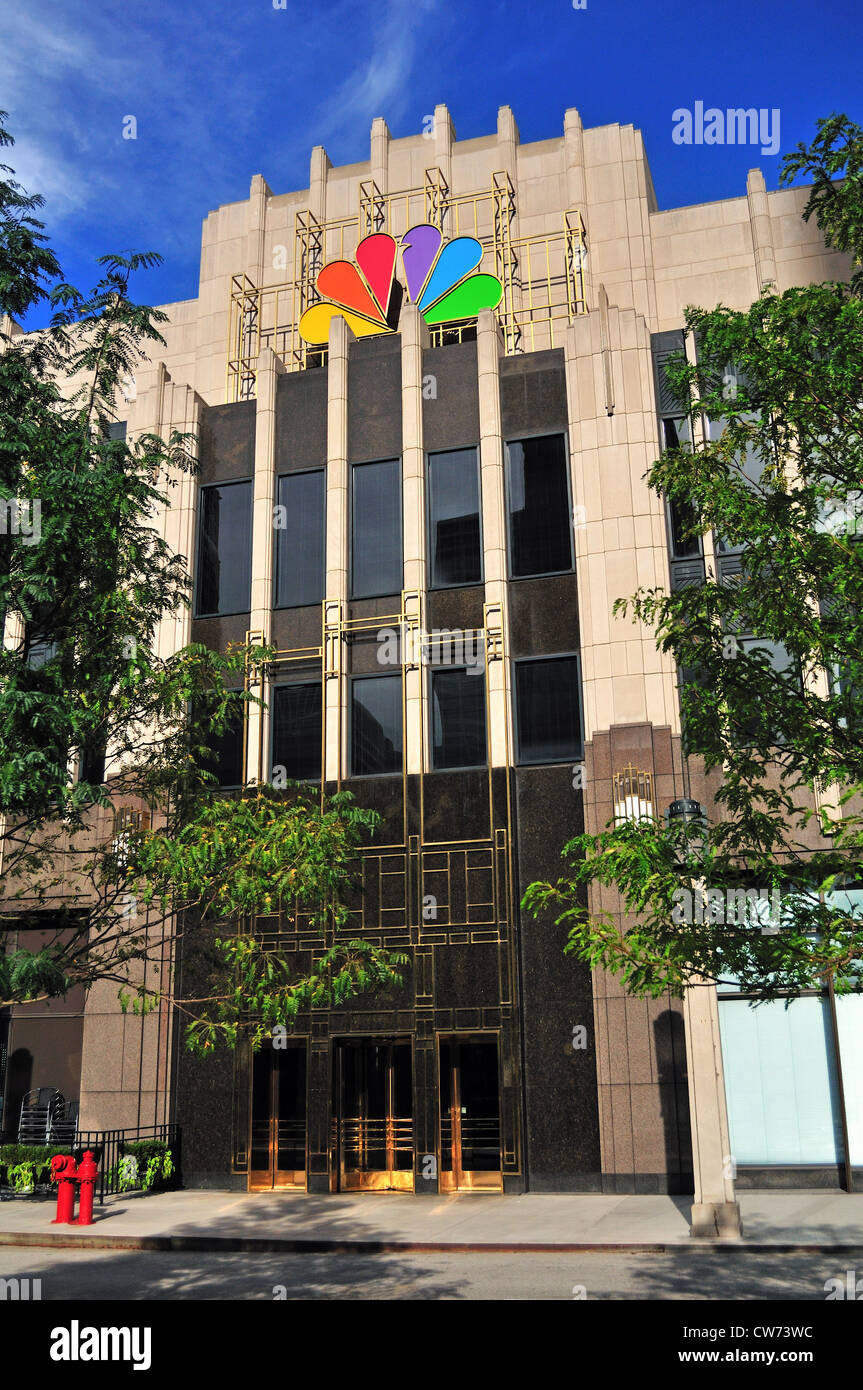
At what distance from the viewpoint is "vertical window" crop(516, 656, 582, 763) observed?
79.0 ft

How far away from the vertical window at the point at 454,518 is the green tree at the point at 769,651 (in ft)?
46.3

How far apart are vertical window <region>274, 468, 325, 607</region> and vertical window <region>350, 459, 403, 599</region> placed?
81 cm

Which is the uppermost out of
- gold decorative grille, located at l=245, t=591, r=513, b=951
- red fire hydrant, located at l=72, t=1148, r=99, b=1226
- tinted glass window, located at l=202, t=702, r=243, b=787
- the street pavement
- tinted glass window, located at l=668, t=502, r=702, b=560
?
tinted glass window, located at l=668, t=502, r=702, b=560

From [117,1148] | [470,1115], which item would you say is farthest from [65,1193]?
[470,1115]

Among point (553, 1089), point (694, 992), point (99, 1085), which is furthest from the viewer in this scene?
point (99, 1085)

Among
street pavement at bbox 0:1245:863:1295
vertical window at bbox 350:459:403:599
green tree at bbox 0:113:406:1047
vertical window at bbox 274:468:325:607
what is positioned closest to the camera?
green tree at bbox 0:113:406:1047

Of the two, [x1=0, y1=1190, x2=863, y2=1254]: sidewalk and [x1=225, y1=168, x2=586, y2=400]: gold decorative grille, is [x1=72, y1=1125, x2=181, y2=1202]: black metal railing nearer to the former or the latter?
[x1=0, y1=1190, x2=863, y2=1254]: sidewalk

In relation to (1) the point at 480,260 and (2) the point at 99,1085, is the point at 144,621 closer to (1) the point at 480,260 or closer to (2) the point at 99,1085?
(2) the point at 99,1085

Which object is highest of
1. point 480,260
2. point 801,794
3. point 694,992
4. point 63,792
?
point 480,260

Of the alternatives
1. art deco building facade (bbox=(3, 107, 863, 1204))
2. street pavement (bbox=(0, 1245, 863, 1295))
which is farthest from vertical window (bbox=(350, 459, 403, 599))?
street pavement (bbox=(0, 1245, 863, 1295))
